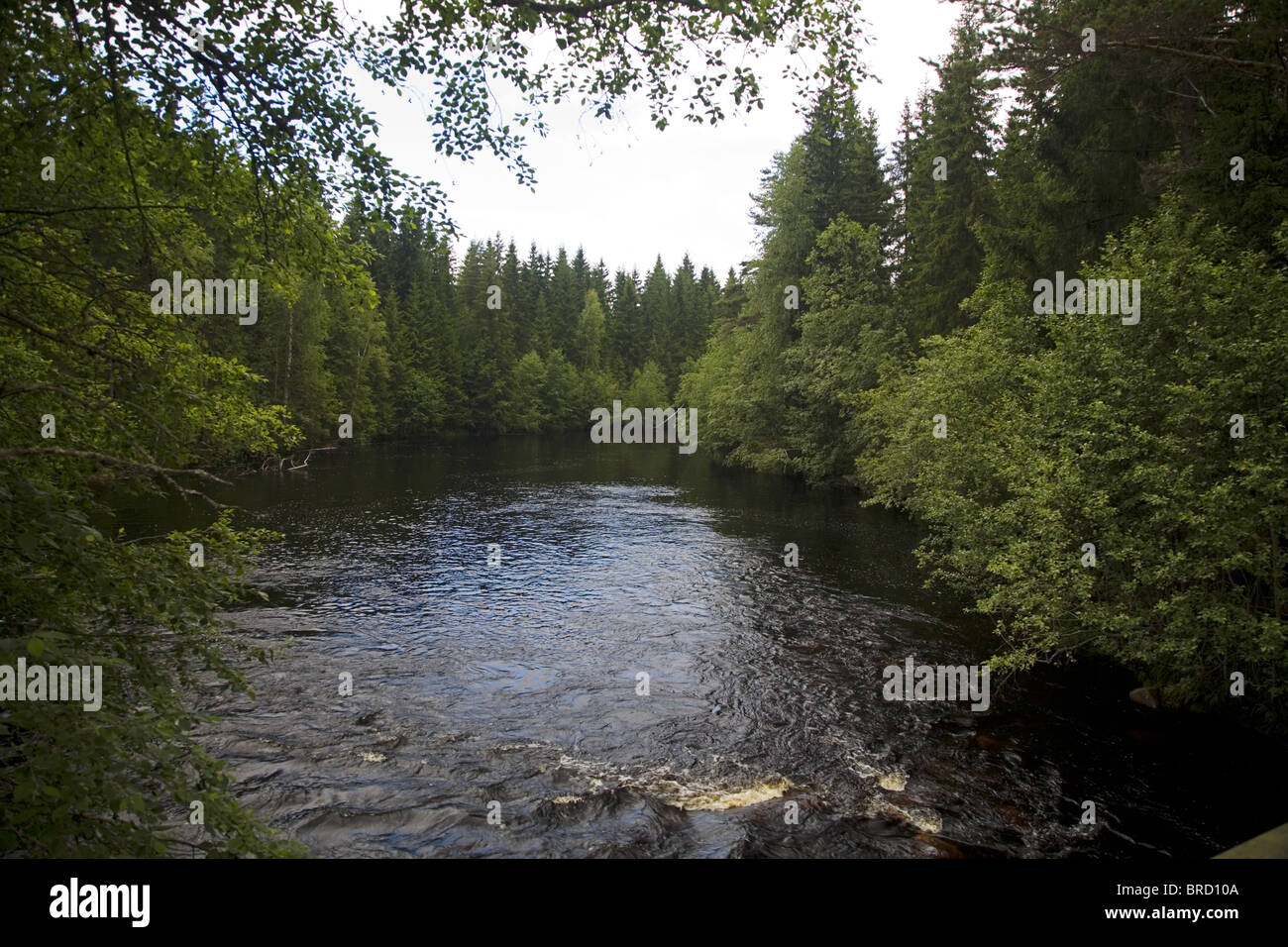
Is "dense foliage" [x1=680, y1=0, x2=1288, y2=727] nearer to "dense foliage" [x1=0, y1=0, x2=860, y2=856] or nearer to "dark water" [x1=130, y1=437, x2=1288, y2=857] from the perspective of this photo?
"dark water" [x1=130, y1=437, x2=1288, y2=857]

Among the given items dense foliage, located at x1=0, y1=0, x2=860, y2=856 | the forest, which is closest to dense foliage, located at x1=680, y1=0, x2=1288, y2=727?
the forest

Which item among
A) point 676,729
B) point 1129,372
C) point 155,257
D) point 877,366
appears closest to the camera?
point 155,257

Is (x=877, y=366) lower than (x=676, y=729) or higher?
higher

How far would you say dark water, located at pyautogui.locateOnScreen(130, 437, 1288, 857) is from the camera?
9188 mm

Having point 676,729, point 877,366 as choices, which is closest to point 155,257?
point 676,729

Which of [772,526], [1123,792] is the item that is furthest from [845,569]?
[1123,792]

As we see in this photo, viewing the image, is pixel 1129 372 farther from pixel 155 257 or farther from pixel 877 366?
pixel 877 366

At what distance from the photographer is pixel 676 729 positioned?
12.1 metres

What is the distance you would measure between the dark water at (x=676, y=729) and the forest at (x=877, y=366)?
1408mm

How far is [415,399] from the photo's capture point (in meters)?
72.4

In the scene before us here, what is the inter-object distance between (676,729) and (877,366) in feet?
83.2

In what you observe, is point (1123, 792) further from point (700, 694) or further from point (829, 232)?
point (829, 232)

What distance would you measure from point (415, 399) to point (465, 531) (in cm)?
4867
